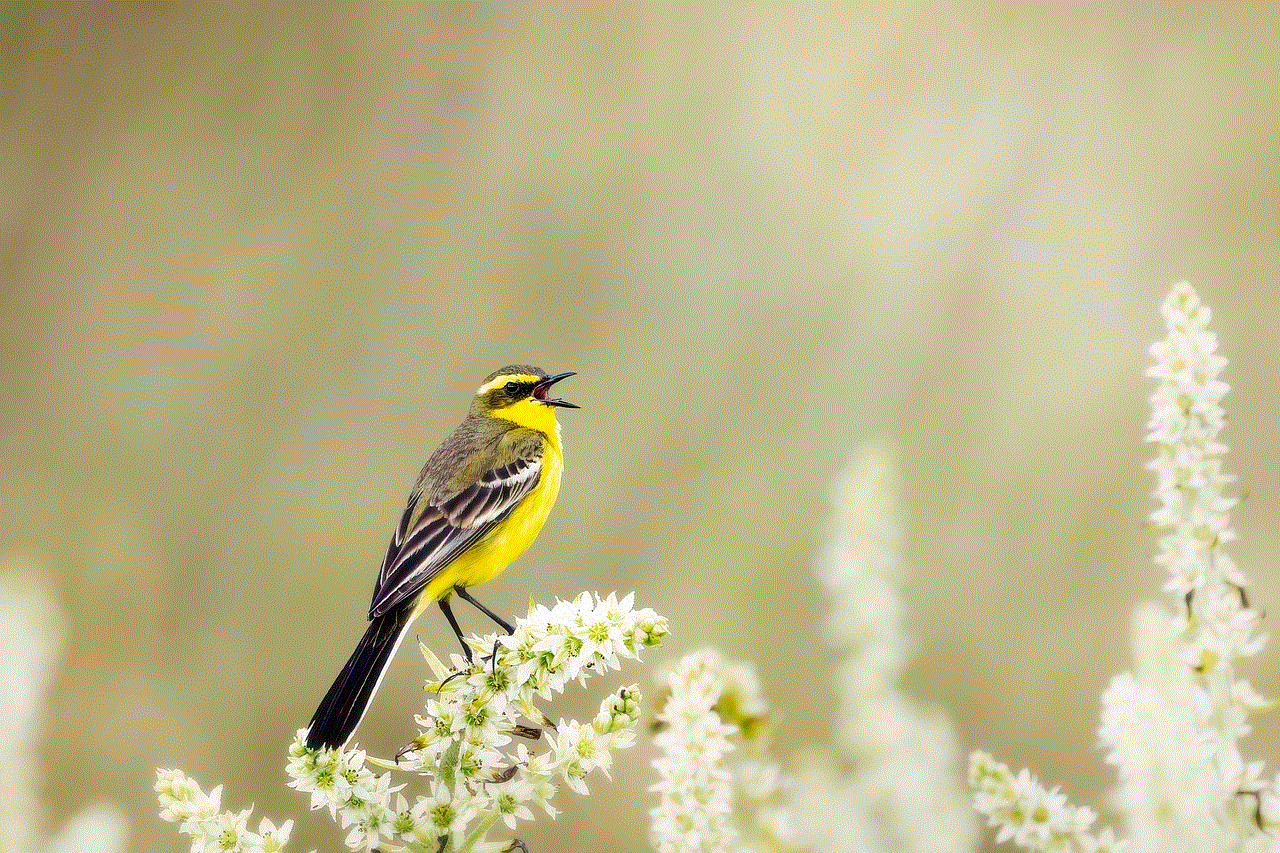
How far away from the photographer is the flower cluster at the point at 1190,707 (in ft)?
6.59

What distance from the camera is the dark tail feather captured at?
2402mm

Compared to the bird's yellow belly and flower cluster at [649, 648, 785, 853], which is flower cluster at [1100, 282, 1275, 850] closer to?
flower cluster at [649, 648, 785, 853]

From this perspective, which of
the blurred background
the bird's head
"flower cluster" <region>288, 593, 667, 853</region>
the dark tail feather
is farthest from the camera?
the blurred background

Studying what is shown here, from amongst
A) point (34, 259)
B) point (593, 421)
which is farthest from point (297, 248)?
point (593, 421)

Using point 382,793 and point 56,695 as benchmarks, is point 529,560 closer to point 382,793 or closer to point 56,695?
point 56,695

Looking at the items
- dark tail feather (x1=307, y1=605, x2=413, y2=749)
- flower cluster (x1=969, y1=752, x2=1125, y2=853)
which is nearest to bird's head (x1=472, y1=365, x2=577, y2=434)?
dark tail feather (x1=307, y1=605, x2=413, y2=749)

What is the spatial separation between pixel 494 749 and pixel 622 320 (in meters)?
7.14

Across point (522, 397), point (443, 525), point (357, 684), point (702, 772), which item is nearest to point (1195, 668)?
point (702, 772)

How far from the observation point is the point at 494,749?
223 cm

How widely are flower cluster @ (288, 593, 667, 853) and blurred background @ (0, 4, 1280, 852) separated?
441 centimetres

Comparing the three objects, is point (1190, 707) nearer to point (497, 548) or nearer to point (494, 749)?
point (494, 749)

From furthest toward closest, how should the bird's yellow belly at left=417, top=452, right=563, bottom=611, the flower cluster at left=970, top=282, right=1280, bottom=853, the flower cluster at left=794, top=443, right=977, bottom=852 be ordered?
the bird's yellow belly at left=417, top=452, right=563, bottom=611, the flower cluster at left=794, top=443, right=977, bottom=852, the flower cluster at left=970, top=282, right=1280, bottom=853

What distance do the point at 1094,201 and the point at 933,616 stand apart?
3.75m

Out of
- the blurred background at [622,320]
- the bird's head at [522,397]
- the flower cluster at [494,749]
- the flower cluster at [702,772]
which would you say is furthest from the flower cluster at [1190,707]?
the blurred background at [622,320]
